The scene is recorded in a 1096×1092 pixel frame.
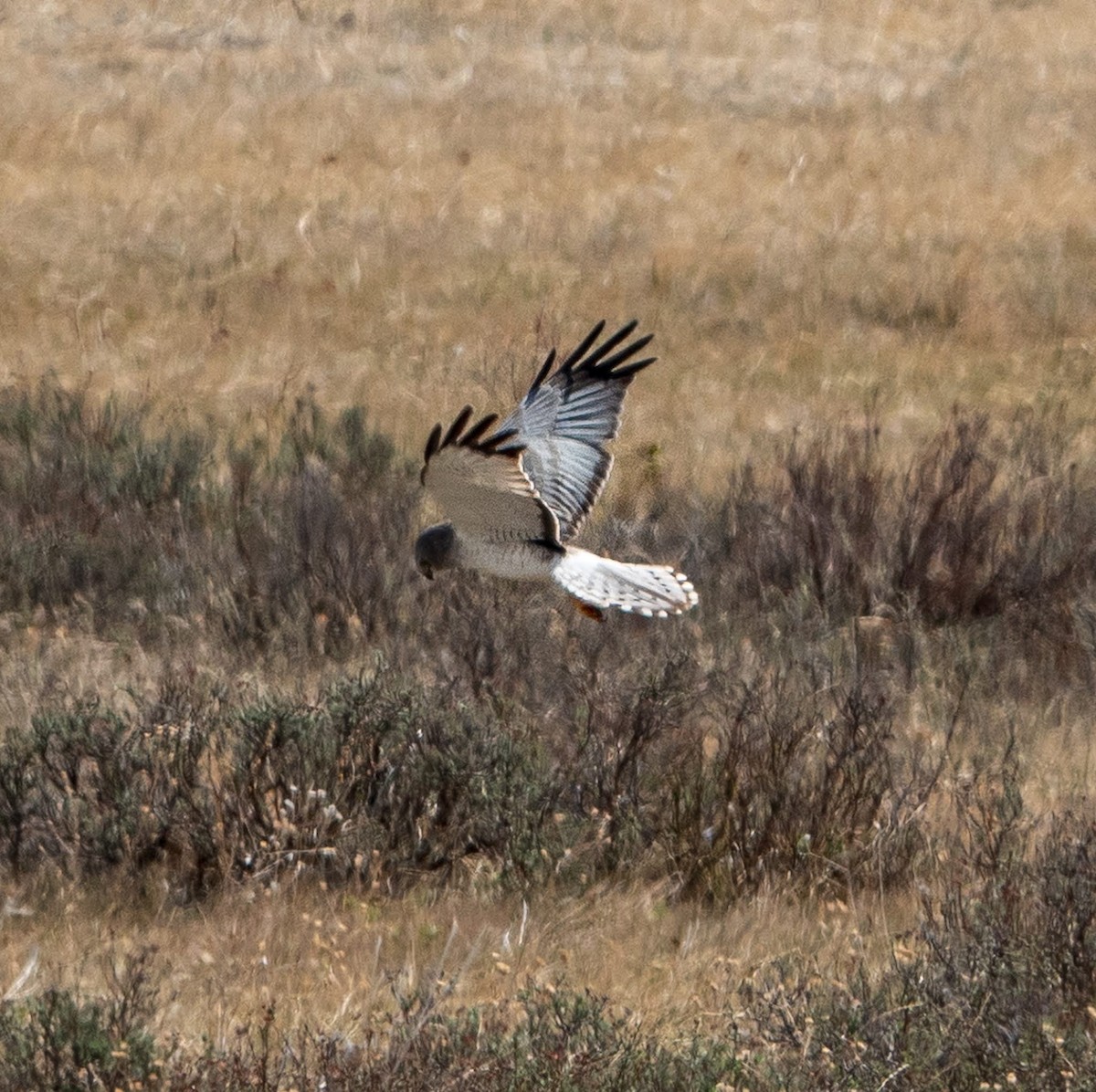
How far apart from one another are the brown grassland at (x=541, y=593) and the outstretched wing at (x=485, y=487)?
1.88 feet

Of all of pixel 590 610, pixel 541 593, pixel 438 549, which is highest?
pixel 438 549

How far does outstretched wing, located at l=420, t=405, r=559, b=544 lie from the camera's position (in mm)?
5477

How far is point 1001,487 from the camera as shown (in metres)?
11.4

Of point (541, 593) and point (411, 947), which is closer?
point (411, 947)

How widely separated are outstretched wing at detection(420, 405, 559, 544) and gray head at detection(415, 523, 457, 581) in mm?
106

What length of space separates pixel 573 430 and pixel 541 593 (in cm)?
175

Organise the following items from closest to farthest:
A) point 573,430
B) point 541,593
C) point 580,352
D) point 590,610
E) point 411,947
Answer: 1. point 411,947
2. point 590,610
3. point 580,352
4. point 573,430
5. point 541,593

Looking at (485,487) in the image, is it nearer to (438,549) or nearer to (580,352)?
(438,549)

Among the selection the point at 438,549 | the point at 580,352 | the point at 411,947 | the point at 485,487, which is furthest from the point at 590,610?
the point at 411,947

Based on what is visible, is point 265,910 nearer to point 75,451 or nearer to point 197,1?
point 75,451

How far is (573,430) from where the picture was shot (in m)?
6.64

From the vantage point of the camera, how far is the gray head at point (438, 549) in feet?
20.5

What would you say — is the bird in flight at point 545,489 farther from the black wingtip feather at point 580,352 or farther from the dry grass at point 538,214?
the dry grass at point 538,214

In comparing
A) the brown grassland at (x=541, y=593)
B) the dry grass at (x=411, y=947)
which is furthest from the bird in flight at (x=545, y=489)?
the dry grass at (x=411, y=947)
